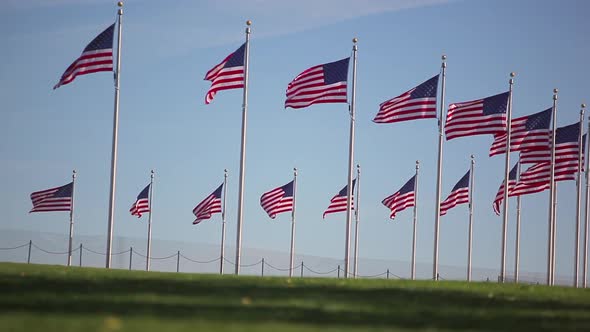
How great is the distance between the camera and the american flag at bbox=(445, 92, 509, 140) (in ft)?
135

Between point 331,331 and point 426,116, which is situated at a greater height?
point 426,116

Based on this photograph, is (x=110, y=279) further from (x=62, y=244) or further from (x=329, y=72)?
(x=62, y=244)

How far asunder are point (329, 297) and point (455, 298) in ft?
9.89

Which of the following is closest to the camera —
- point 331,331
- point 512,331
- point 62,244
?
point 331,331

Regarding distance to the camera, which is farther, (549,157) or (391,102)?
(549,157)

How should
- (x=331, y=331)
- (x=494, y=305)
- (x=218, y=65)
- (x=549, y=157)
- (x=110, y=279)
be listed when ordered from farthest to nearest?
(x=549, y=157), (x=218, y=65), (x=110, y=279), (x=494, y=305), (x=331, y=331)

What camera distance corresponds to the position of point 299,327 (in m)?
15.3

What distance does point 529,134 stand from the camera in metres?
46.0

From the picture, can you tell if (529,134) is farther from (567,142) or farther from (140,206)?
(140,206)

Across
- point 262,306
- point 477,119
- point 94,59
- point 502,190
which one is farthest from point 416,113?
point 262,306

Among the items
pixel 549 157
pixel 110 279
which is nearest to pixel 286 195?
pixel 549 157

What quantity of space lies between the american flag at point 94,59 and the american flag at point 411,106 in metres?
10.8

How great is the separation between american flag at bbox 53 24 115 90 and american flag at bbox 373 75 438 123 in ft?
35.3

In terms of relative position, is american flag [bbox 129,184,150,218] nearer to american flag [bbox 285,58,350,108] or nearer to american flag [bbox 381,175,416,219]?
american flag [bbox 381,175,416,219]
